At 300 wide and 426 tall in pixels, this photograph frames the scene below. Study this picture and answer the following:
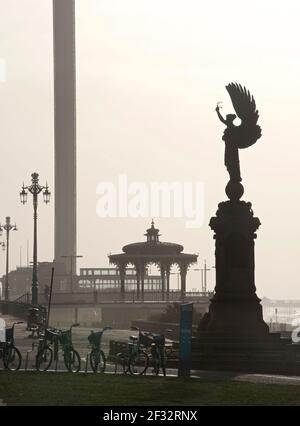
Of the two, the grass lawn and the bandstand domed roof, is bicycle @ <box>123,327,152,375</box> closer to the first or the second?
the grass lawn

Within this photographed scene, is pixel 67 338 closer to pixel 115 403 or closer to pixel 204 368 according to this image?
pixel 204 368

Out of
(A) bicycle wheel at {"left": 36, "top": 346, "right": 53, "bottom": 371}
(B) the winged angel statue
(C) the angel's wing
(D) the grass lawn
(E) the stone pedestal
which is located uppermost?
(C) the angel's wing

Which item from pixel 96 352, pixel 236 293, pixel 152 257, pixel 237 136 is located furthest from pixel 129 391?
pixel 152 257

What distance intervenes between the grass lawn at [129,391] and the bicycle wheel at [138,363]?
138 centimetres

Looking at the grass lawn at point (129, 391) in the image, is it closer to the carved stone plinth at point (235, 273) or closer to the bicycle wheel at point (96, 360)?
the bicycle wheel at point (96, 360)

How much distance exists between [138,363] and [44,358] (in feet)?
8.13

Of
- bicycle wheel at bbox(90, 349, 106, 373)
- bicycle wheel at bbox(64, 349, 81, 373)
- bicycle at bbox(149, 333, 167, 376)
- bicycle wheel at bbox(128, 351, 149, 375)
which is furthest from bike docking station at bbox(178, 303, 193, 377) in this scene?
bicycle wheel at bbox(64, 349, 81, 373)

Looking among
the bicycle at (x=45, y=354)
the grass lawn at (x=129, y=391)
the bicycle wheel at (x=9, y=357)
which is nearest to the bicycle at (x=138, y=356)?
the grass lawn at (x=129, y=391)

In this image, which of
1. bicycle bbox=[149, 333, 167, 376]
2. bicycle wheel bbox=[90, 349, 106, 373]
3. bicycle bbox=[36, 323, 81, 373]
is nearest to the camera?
bicycle bbox=[149, 333, 167, 376]

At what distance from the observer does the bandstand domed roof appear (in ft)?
348

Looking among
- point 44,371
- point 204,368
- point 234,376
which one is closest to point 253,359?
point 204,368

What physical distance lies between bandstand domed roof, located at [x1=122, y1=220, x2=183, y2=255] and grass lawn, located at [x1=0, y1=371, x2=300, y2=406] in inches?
3087

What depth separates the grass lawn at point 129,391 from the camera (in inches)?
830

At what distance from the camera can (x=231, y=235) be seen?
117ft
